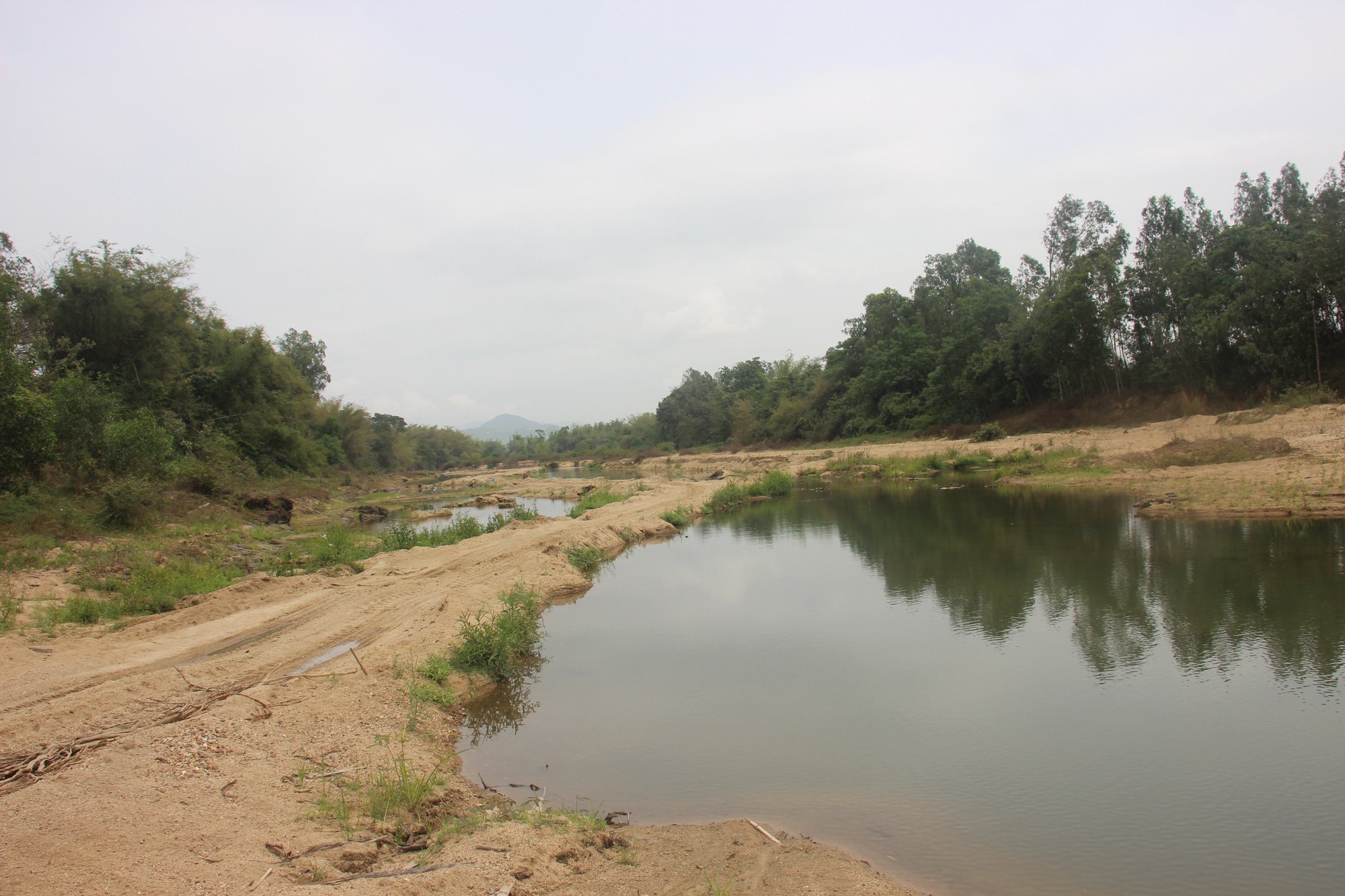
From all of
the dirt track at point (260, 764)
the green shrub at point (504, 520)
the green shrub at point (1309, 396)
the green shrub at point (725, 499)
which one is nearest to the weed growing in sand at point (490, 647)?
the dirt track at point (260, 764)

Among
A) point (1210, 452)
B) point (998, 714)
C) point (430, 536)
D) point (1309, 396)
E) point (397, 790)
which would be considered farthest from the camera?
point (1309, 396)

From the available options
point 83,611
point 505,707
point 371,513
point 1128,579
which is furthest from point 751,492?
point 83,611

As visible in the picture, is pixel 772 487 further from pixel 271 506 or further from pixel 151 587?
pixel 151 587

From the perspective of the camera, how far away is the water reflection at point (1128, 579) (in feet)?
25.4

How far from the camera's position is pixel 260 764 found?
5324 mm

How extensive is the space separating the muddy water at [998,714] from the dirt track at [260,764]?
91 cm

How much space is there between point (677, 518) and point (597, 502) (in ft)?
17.1

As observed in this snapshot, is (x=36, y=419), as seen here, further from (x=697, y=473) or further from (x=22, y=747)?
(x=697, y=473)

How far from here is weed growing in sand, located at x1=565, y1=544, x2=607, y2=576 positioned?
15.2 meters

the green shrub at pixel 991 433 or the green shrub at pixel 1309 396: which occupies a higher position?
the green shrub at pixel 1309 396

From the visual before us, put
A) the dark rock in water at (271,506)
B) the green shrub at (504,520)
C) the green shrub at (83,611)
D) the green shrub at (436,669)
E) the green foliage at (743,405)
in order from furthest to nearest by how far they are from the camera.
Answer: the green foliage at (743,405) → the dark rock in water at (271,506) → the green shrub at (504,520) → the green shrub at (83,611) → the green shrub at (436,669)

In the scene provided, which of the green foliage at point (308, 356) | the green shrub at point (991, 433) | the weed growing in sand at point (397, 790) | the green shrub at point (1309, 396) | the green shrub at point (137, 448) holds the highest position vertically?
the green foliage at point (308, 356)

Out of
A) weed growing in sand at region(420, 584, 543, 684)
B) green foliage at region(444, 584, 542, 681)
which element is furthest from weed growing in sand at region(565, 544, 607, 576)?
weed growing in sand at region(420, 584, 543, 684)

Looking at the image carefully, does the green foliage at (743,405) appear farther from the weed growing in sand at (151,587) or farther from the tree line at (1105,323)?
the weed growing in sand at (151,587)
